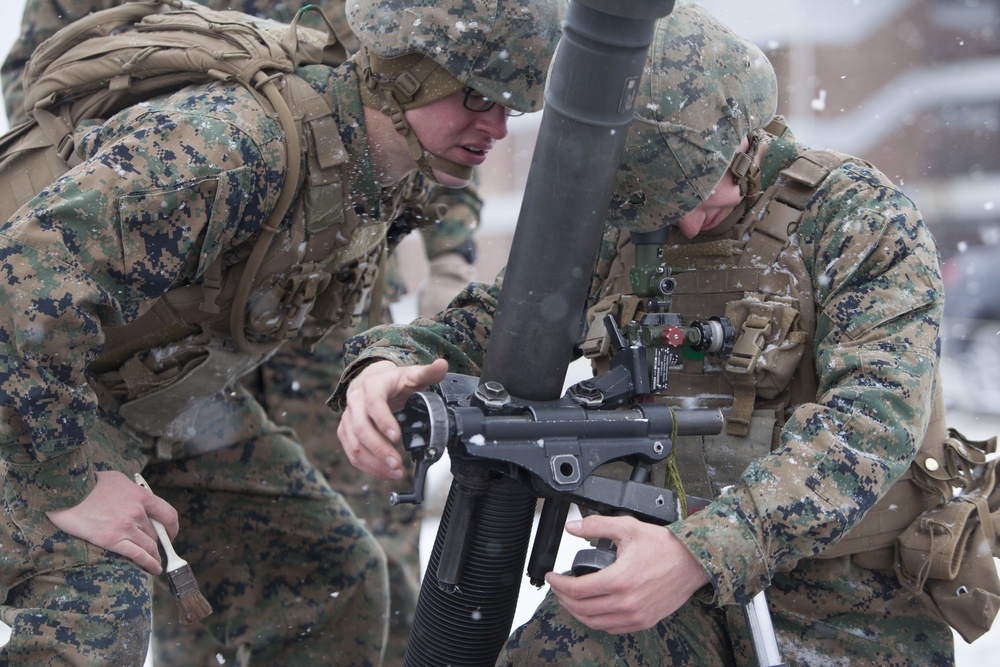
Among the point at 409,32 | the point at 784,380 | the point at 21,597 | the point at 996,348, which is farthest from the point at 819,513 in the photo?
the point at 996,348

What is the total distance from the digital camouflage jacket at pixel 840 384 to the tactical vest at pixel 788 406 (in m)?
0.05

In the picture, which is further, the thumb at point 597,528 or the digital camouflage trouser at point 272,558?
the digital camouflage trouser at point 272,558

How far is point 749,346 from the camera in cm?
256

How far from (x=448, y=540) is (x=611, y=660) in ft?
1.54

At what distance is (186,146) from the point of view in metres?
2.87

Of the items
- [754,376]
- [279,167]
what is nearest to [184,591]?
[279,167]

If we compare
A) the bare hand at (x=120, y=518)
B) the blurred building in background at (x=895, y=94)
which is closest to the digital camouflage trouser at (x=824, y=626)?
the bare hand at (x=120, y=518)

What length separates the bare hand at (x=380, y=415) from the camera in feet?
7.34

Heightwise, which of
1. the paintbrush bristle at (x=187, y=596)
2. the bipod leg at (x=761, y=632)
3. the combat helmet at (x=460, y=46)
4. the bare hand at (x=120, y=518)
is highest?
the combat helmet at (x=460, y=46)

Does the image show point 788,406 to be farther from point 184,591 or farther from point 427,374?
point 184,591

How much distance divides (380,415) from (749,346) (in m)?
0.87

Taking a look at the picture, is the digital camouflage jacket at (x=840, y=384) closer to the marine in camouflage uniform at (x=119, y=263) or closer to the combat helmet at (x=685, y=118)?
the combat helmet at (x=685, y=118)

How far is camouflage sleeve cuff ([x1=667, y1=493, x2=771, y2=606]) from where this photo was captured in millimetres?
2133

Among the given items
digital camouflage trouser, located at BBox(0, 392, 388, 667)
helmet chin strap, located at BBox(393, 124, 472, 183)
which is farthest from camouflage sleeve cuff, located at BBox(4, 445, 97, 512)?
helmet chin strap, located at BBox(393, 124, 472, 183)
